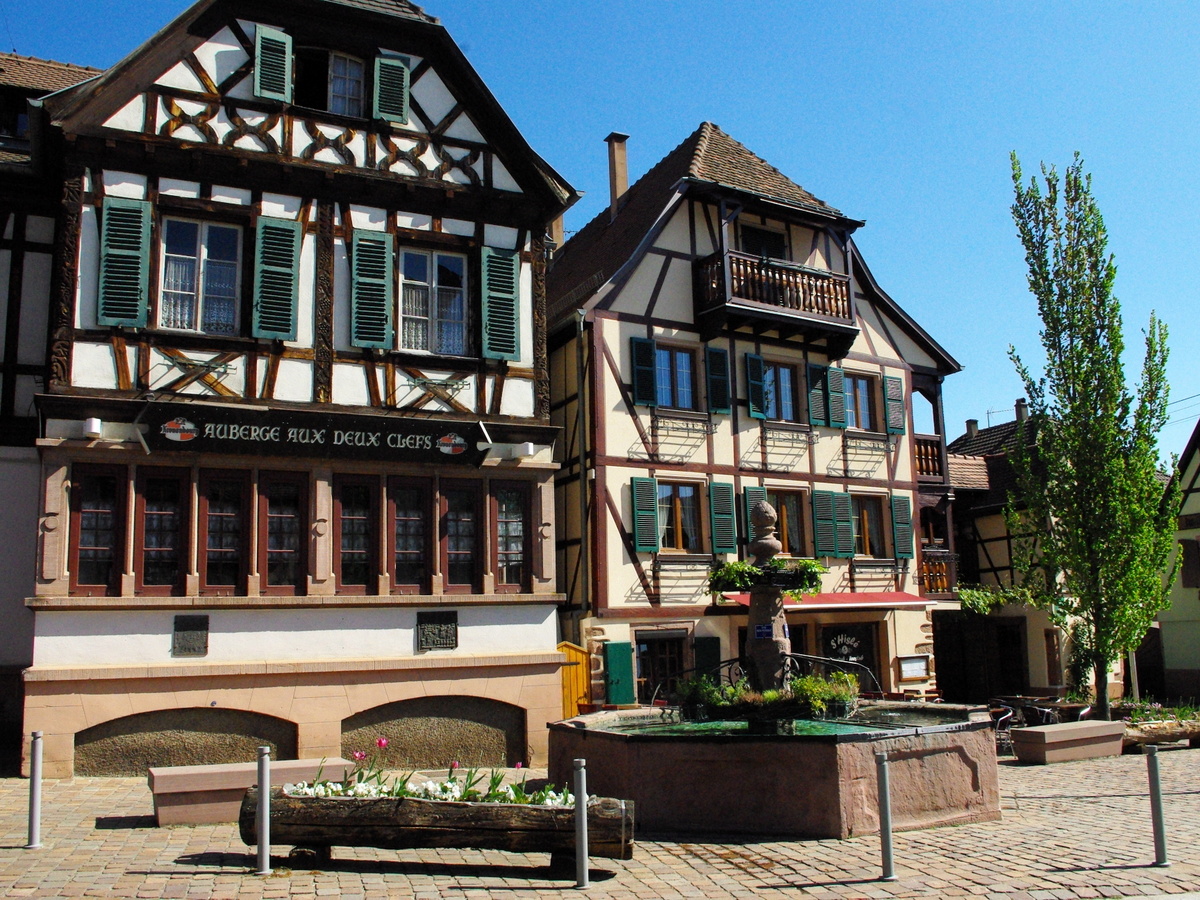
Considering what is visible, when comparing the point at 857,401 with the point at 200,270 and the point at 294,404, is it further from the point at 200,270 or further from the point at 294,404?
the point at 200,270

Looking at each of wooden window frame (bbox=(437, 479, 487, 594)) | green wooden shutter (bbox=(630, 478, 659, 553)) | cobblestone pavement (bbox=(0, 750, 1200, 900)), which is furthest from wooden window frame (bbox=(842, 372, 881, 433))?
cobblestone pavement (bbox=(0, 750, 1200, 900))

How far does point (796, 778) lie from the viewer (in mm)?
9625

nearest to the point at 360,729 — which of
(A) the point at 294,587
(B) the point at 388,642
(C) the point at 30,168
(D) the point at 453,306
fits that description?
(B) the point at 388,642

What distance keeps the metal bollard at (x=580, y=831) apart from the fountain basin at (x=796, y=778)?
226cm

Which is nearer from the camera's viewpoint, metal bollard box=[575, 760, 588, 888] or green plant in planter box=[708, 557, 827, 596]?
metal bollard box=[575, 760, 588, 888]


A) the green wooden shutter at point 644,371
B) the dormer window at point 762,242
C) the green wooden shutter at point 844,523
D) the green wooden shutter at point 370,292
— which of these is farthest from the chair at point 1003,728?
the green wooden shutter at point 370,292

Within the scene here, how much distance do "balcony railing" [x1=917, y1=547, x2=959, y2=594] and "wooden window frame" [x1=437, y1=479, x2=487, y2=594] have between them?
39.3 ft

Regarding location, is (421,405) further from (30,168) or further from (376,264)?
(30,168)

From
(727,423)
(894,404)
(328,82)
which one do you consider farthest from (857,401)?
(328,82)

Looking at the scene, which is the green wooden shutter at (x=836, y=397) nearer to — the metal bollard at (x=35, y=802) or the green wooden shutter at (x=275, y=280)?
the green wooden shutter at (x=275, y=280)

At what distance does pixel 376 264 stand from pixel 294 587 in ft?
15.4

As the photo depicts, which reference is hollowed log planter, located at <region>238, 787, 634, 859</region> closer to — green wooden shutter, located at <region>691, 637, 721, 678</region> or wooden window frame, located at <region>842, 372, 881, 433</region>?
green wooden shutter, located at <region>691, 637, 721, 678</region>

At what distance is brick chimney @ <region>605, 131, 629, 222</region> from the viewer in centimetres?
2453

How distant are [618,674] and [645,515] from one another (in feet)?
Answer: 9.48
